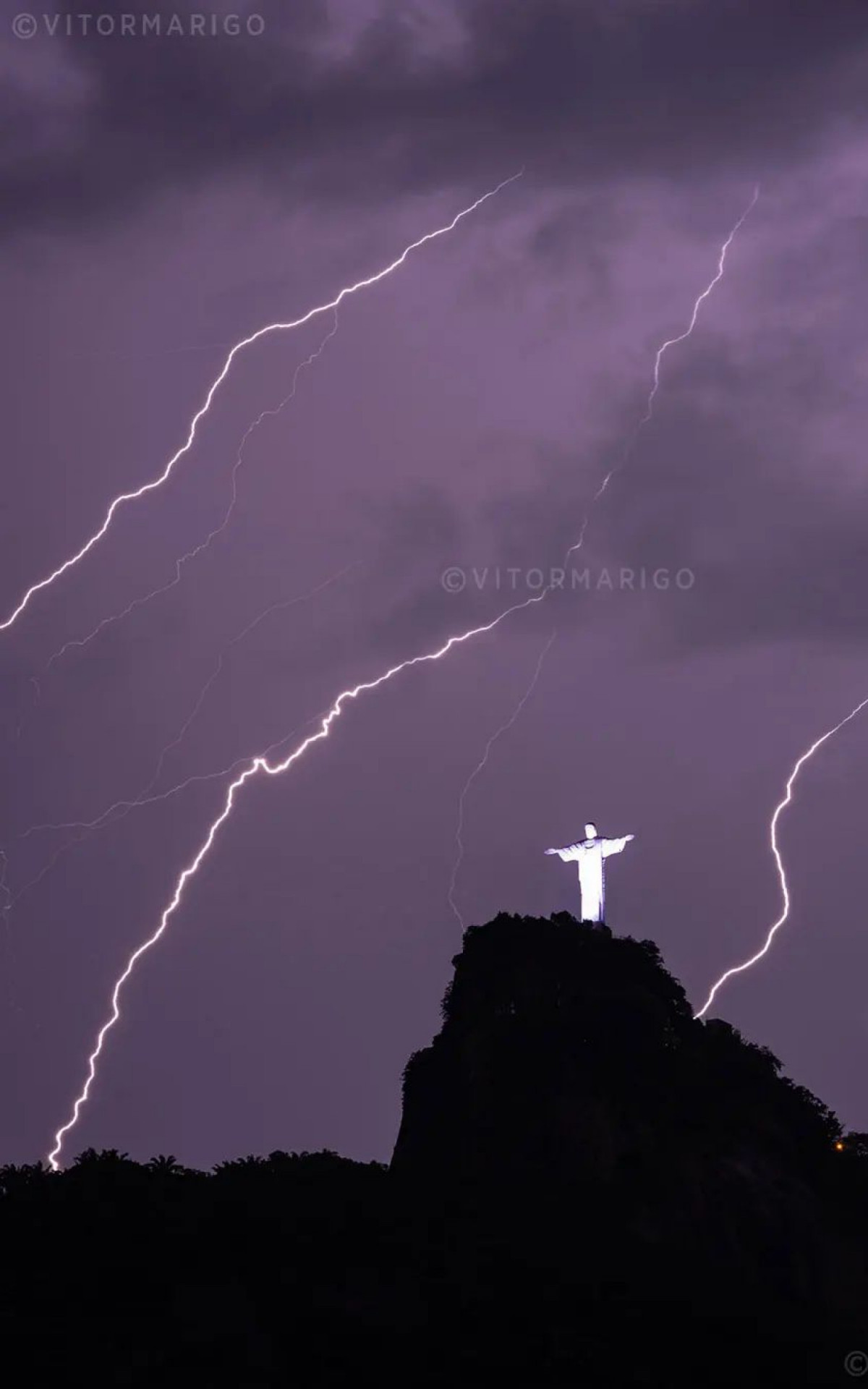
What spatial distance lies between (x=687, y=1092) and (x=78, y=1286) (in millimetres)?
15559

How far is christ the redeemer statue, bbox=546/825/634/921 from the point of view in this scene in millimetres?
42562

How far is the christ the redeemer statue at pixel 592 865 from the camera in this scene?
1676 inches

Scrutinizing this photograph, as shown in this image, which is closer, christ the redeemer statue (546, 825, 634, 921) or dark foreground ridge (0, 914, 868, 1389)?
dark foreground ridge (0, 914, 868, 1389)

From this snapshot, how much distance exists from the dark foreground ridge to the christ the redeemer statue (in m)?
1.40

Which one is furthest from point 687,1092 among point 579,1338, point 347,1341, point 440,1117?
point 347,1341

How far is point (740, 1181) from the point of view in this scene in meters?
35.8

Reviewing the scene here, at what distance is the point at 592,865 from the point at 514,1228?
13.1 meters

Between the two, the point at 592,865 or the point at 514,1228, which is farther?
the point at 592,865

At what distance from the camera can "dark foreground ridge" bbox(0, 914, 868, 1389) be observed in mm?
25547

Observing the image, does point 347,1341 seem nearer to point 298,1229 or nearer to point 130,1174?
point 298,1229

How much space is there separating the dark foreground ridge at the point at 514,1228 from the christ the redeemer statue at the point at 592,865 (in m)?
1.40

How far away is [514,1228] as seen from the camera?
30.9 meters

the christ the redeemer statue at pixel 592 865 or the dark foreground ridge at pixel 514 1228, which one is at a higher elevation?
the christ the redeemer statue at pixel 592 865

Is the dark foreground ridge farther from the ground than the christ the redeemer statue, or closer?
closer
